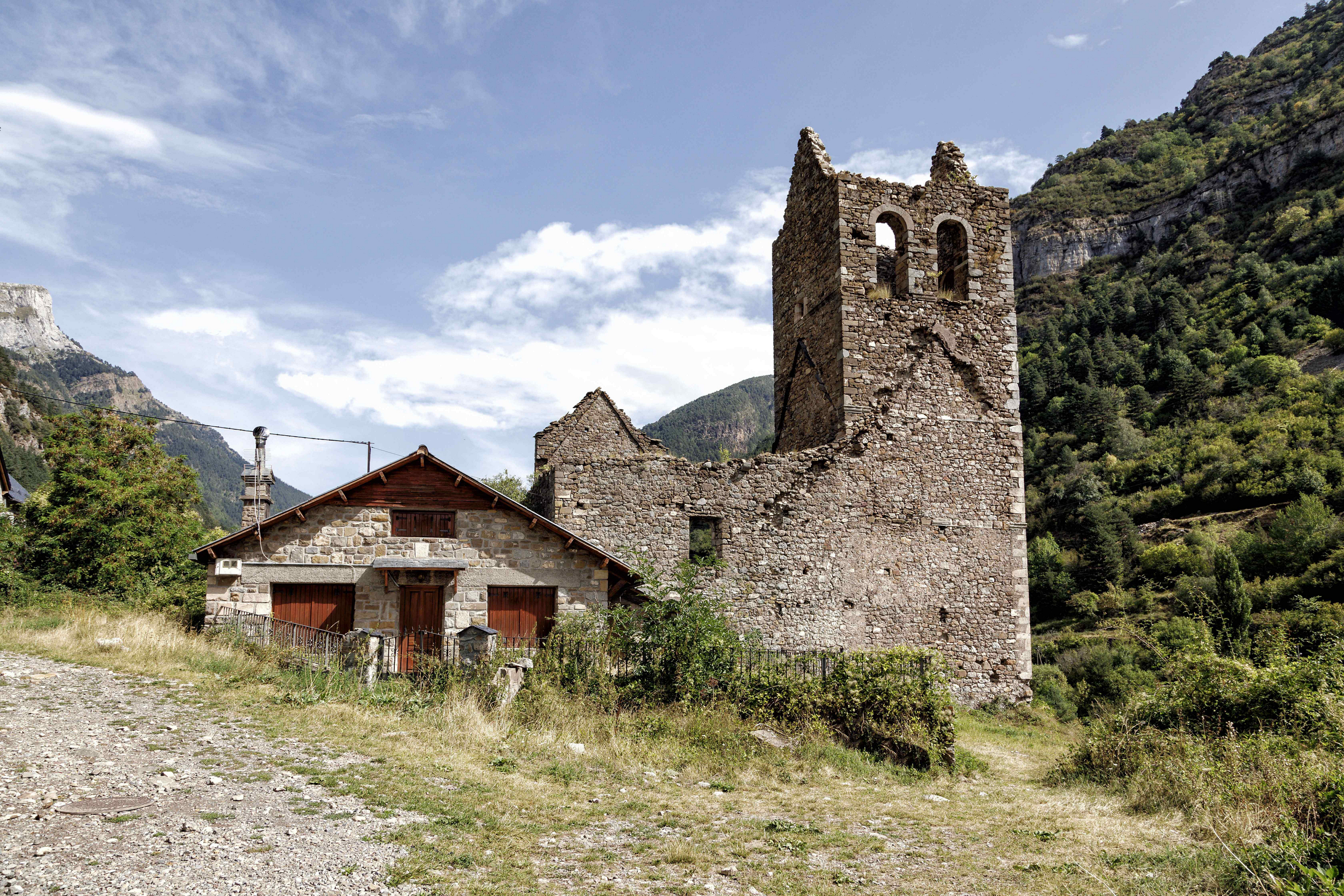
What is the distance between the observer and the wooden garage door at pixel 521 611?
14.4 meters

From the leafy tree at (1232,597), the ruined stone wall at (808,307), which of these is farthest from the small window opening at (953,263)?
the leafy tree at (1232,597)

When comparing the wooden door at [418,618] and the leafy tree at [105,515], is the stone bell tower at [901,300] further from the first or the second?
the leafy tree at [105,515]

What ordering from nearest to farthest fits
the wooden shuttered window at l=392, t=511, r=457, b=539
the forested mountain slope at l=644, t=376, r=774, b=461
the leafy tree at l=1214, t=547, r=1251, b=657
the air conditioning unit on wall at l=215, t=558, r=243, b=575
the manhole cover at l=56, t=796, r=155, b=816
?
the manhole cover at l=56, t=796, r=155, b=816 < the air conditioning unit on wall at l=215, t=558, r=243, b=575 < the wooden shuttered window at l=392, t=511, r=457, b=539 < the leafy tree at l=1214, t=547, r=1251, b=657 < the forested mountain slope at l=644, t=376, r=774, b=461

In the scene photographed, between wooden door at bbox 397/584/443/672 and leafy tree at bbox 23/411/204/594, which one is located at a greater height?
leafy tree at bbox 23/411/204/594

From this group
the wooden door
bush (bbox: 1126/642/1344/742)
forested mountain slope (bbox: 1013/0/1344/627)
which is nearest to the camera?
bush (bbox: 1126/642/1344/742)

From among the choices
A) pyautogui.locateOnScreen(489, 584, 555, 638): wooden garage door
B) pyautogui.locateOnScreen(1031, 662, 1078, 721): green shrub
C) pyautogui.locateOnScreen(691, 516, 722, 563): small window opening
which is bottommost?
pyautogui.locateOnScreen(1031, 662, 1078, 721): green shrub

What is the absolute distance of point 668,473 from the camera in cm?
1542

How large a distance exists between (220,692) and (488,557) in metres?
4.74

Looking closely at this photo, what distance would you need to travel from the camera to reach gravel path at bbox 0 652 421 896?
517 cm

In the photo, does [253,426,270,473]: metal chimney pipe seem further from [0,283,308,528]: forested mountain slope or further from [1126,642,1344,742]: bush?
[1126,642,1344,742]: bush

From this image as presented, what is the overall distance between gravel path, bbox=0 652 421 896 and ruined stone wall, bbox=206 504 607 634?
4.00 meters

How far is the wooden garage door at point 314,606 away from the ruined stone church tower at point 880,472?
4.18 m

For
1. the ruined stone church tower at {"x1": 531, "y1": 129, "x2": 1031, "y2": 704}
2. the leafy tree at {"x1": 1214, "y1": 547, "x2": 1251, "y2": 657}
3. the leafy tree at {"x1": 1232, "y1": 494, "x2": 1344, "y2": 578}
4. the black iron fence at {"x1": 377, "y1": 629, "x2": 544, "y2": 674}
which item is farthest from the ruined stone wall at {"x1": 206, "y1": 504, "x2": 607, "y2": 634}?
the leafy tree at {"x1": 1232, "y1": 494, "x2": 1344, "y2": 578}

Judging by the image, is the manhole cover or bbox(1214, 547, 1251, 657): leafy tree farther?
bbox(1214, 547, 1251, 657): leafy tree
